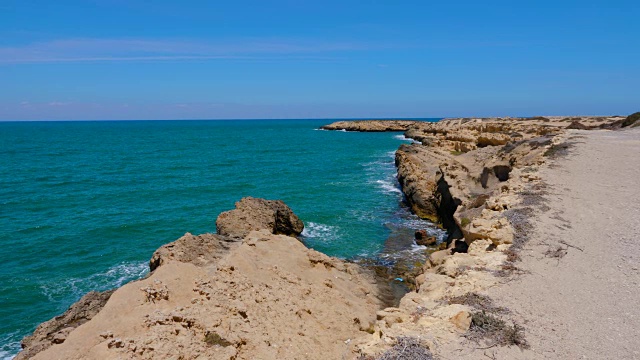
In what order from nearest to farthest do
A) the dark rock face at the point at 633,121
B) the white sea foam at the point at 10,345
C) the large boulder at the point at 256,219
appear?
the white sea foam at the point at 10,345 → the large boulder at the point at 256,219 → the dark rock face at the point at 633,121

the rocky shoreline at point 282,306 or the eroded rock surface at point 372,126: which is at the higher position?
the eroded rock surface at point 372,126

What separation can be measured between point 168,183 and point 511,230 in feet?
131

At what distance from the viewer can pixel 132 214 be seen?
3291 cm

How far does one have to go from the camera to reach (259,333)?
10188mm

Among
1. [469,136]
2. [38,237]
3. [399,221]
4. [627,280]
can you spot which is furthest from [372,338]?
[469,136]

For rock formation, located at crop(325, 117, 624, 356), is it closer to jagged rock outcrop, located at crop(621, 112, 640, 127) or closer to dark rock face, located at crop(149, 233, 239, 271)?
dark rock face, located at crop(149, 233, 239, 271)

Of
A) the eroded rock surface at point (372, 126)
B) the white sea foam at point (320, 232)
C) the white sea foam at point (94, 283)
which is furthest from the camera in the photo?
the eroded rock surface at point (372, 126)

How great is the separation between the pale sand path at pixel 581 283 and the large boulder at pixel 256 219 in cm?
1482

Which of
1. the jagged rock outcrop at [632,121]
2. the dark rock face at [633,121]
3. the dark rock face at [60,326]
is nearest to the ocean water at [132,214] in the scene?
the dark rock face at [60,326]

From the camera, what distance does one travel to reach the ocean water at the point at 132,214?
20953 mm

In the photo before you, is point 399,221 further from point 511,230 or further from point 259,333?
point 259,333

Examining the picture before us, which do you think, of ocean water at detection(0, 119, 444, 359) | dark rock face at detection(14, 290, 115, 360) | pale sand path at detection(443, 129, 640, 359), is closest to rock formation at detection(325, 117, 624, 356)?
pale sand path at detection(443, 129, 640, 359)

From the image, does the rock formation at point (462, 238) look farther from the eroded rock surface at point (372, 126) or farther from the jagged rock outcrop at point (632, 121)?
the eroded rock surface at point (372, 126)

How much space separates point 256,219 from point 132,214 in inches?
553
